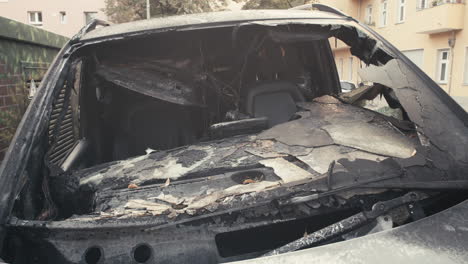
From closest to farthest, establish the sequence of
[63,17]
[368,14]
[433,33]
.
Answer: [433,33]
[368,14]
[63,17]

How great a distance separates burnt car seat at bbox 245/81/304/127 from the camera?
111 inches

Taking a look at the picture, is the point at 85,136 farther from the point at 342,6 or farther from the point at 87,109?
the point at 342,6

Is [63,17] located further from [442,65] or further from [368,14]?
[442,65]

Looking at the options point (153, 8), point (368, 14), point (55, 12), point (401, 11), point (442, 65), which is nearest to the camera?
point (442, 65)

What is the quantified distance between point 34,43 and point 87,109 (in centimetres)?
151

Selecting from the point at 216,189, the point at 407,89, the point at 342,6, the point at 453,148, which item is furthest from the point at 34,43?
the point at 342,6

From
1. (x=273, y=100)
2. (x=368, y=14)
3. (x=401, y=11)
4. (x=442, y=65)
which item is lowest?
(x=273, y=100)

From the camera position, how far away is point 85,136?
268cm

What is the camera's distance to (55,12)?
77.3ft

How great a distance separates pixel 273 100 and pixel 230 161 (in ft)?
3.80

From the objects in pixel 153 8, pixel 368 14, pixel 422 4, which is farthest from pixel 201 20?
pixel 368 14

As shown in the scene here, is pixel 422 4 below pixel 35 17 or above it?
below

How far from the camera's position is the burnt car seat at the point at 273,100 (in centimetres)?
282

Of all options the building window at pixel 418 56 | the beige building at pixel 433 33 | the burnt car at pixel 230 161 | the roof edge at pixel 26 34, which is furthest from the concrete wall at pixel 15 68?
the building window at pixel 418 56
